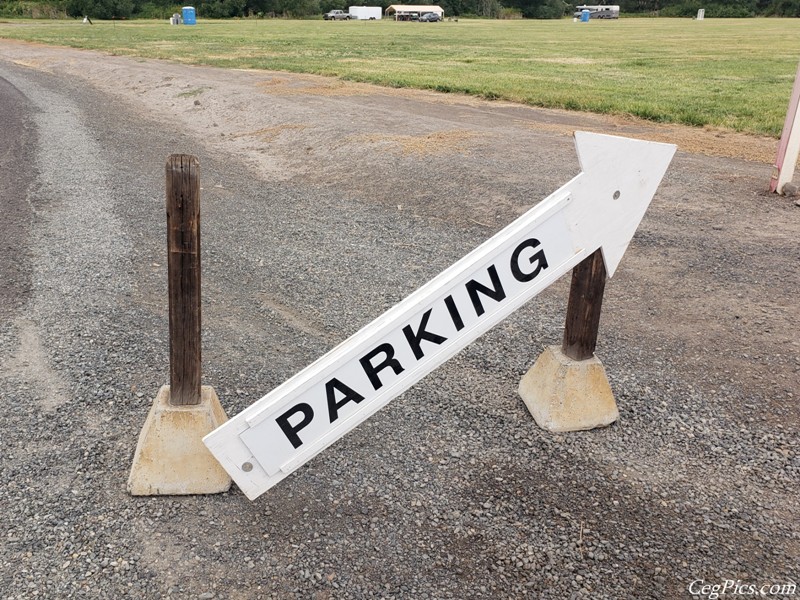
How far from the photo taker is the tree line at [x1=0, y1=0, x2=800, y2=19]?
209 ft

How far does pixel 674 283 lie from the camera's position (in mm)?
6102

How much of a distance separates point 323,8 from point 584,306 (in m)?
89.2

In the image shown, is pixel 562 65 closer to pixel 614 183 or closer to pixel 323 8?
pixel 614 183

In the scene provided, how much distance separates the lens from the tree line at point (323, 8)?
63594 mm

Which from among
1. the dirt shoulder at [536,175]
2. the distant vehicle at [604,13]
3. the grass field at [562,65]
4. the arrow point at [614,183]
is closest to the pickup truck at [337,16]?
the distant vehicle at [604,13]

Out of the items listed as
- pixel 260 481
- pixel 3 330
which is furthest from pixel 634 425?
pixel 3 330

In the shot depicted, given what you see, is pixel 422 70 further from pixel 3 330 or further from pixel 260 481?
pixel 260 481

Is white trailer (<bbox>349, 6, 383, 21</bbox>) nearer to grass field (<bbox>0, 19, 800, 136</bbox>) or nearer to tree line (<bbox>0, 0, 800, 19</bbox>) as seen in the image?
tree line (<bbox>0, 0, 800, 19</bbox>)

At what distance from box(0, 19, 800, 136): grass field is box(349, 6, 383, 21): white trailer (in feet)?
144

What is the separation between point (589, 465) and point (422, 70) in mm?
20495

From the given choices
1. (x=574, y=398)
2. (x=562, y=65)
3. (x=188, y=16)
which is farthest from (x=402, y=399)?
(x=188, y=16)

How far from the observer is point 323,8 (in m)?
86.1

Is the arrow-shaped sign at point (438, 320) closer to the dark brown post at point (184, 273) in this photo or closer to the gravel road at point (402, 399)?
the gravel road at point (402, 399)
